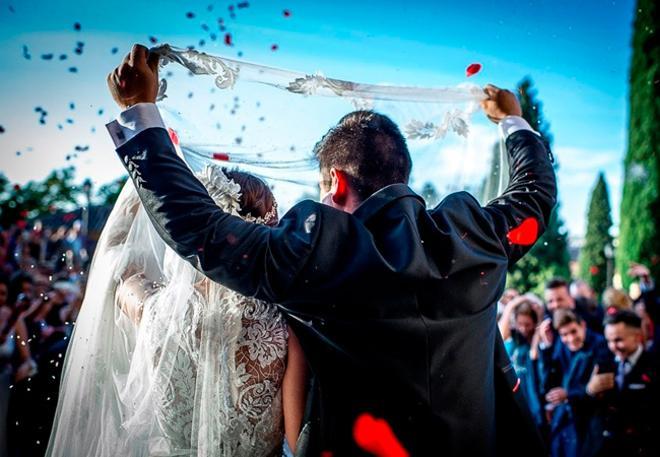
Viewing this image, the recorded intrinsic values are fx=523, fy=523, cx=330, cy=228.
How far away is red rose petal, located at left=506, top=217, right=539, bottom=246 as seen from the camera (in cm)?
211

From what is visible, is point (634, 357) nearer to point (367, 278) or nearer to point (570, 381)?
point (570, 381)

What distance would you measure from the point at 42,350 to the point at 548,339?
228 inches

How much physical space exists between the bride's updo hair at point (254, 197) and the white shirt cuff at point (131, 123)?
1.98 feet

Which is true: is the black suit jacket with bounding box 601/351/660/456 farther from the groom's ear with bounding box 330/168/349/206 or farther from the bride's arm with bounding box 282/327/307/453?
the groom's ear with bounding box 330/168/349/206

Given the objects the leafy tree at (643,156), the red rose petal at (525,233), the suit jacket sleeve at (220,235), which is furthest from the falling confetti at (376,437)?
the leafy tree at (643,156)

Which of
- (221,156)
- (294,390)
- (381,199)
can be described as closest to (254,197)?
(221,156)

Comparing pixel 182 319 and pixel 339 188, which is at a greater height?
pixel 339 188

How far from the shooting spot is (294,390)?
79.9 inches

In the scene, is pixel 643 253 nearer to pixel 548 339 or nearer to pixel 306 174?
pixel 548 339

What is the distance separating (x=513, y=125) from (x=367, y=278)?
1587 millimetres

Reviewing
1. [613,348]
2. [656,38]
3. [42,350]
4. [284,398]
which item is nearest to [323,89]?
[284,398]

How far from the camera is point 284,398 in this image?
206 cm

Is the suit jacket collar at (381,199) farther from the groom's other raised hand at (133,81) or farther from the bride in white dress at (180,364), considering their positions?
the groom's other raised hand at (133,81)

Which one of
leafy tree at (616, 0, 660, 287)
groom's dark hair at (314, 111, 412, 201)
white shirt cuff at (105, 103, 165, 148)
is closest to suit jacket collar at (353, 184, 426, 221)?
groom's dark hair at (314, 111, 412, 201)
